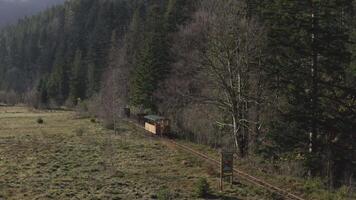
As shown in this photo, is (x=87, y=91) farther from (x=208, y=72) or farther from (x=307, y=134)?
(x=307, y=134)

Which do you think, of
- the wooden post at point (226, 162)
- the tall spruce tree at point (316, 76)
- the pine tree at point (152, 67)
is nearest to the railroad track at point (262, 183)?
the wooden post at point (226, 162)

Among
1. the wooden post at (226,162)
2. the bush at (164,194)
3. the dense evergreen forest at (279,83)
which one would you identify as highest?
the dense evergreen forest at (279,83)

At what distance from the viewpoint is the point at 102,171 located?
2675 cm

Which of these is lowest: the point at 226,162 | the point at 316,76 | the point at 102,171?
the point at 102,171

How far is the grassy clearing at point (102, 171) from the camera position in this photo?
21.8 meters

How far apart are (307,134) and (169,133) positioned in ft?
63.5

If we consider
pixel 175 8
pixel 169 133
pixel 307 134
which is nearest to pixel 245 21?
pixel 307 134

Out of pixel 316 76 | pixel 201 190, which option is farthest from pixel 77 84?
pixel 201 190

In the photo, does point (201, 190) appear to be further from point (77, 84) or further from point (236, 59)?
point (77, 84)

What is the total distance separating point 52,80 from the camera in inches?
4469

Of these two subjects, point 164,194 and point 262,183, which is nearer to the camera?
point 164,194

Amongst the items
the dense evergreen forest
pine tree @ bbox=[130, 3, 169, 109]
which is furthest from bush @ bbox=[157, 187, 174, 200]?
pine tree @ bbox=[130, 3, 169, 109]

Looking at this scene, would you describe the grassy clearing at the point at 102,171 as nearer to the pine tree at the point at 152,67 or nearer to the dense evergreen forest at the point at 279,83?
the dense evergreen forest at the point at 279,83

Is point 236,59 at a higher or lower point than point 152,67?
lower
